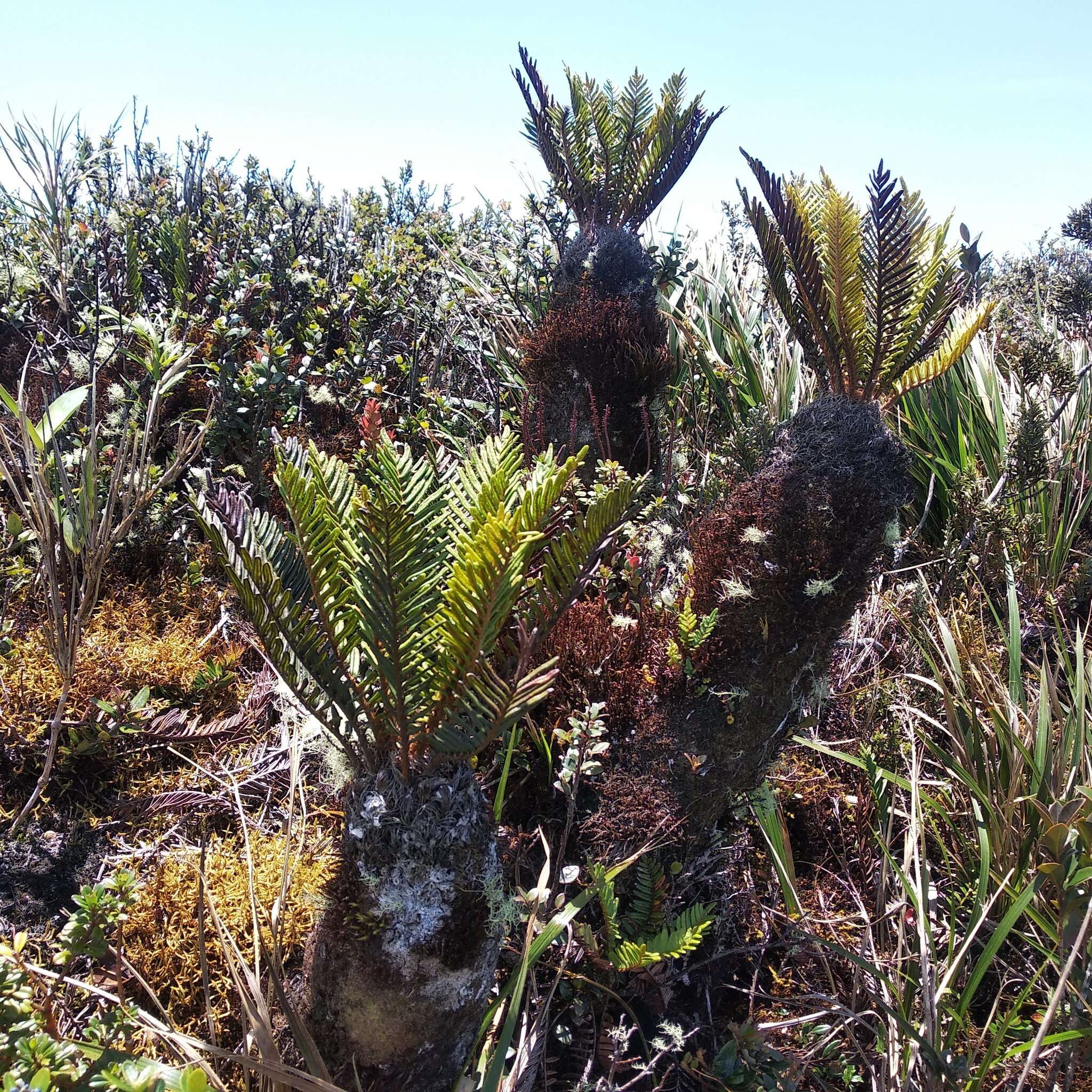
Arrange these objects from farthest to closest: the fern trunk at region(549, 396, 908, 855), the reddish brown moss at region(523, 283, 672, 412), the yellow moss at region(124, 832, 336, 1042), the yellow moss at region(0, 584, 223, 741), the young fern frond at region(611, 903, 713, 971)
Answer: the reddish brown moss at region(523, 283, 672, 412) → the yellow moss at region(0, 584, 223, 741) → the fern trunk at region(549, 396, 908, 855) → the yellow moss at region(124, 832, 336, 1042) → the young fern frond at region(611, 903, 713, 971)

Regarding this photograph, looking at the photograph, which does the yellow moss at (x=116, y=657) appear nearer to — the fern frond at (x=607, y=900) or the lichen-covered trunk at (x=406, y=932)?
the lichen-covered trunk at (x=406, y=932)

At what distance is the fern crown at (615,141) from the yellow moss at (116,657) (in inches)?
108

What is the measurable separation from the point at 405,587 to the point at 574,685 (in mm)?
1159

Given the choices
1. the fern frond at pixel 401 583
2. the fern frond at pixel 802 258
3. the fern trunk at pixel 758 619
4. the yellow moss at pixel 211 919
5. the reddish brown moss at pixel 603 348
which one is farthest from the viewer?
the reddish brown moss at pixel 603 348

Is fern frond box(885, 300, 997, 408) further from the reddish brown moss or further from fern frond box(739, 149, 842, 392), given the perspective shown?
the reddish brown moss

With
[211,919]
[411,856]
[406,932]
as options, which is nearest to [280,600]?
[411,856]

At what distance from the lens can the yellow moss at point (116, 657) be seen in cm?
265

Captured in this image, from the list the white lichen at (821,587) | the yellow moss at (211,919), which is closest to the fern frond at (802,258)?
the white lichen at (821,587)

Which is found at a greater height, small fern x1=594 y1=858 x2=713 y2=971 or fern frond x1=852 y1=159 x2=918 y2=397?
fern frond x1=852 y1=159 x2=918 y2=397

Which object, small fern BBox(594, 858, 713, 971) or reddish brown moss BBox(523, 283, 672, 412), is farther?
reddish brown moss BBox(523, 283, 672, 412)

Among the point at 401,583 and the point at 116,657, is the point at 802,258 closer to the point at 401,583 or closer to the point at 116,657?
the point at 401,583

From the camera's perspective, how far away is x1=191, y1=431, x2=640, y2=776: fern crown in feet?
5.31

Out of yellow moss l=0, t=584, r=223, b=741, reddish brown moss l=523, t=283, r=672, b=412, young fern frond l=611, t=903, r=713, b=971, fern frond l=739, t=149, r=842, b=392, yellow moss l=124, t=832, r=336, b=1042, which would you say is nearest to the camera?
young fern frond l=611, t=903, r=713, b=971

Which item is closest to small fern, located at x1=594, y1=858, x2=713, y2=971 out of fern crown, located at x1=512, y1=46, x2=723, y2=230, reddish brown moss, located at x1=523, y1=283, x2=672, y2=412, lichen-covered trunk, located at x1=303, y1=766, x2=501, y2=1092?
lichen-covered trunk, located at x1=303, y1=766, x2=501, y2=1092
